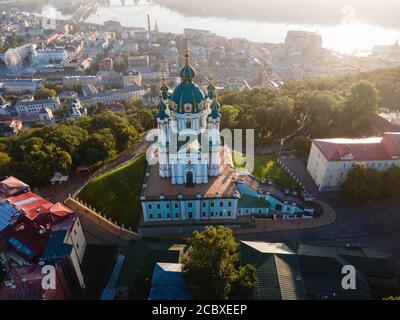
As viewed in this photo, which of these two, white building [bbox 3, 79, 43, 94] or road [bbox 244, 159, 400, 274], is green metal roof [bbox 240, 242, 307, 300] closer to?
road [bbox 244, 159, 400, 274]

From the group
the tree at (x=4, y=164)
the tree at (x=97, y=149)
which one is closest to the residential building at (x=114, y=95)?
the tree at (x=97, y=149)

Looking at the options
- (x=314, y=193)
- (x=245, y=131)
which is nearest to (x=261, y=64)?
(x=245, y=131)

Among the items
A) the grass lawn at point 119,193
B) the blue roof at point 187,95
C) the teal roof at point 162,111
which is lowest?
the grass lawn at point 119,193

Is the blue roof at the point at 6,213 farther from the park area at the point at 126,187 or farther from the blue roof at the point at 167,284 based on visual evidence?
the blue roof at the point at 167,284

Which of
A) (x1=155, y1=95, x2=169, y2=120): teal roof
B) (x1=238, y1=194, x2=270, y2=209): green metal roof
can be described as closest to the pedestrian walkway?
(x1=238, y1=194, x2=270, y2=209): green metal roof

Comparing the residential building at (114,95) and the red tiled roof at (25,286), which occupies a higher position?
the red tiled roof at (25,286)

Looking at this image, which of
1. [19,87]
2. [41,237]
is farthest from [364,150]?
[19,87]

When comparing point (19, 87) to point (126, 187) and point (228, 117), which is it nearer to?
point (228, 117)
